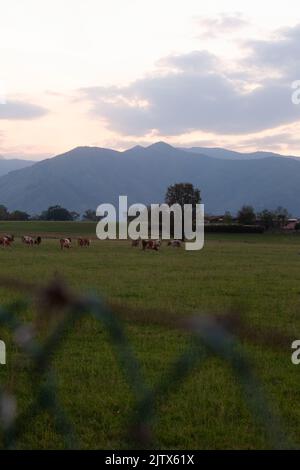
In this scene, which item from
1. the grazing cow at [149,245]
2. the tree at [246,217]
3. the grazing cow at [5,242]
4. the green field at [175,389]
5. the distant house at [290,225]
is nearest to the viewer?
the green field at [175,389]

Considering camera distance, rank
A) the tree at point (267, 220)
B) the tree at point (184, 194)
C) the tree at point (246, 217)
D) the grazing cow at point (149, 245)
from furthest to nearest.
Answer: the tree at point (246, 217), the tree at point (267, 220), the tree at point (184, 194), the grazing cow at point (149, 245)

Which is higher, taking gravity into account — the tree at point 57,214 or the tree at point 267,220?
the tree at point 57,214

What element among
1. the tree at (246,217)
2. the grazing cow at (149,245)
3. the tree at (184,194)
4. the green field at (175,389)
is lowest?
the green field at (175,389)

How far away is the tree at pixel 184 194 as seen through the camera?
96438 millimetres

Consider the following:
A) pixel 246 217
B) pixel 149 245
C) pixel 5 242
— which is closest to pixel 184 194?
pixel 246 217

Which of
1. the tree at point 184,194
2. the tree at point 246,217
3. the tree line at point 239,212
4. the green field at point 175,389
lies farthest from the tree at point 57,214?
the green field at point 175,389

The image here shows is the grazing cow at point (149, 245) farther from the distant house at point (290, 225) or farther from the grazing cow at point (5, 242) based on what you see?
the distant house at point (290, 225)

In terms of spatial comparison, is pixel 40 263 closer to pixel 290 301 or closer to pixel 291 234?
pixel 290 301

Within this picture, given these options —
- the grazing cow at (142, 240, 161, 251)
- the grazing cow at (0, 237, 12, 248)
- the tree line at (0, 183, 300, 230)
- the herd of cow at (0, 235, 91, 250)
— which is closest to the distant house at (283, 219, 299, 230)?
the tree line at (0, 183, 300, 230)

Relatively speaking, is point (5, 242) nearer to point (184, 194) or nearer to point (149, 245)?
point (149, 245)

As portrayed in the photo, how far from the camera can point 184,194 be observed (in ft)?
318

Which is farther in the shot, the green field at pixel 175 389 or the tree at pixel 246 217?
the tree at pixel 246 217

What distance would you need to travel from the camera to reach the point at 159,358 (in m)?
8.91

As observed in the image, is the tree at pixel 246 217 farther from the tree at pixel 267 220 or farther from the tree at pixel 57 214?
the tree at pixel 57 214
